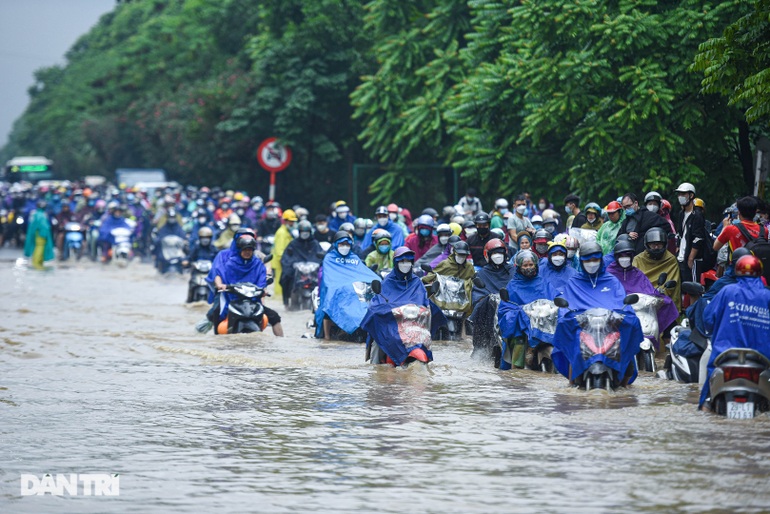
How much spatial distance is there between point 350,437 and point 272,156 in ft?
80.3

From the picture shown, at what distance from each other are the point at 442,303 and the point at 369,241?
4233 millimetres

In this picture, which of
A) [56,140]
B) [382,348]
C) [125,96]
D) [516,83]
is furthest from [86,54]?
[382,348]

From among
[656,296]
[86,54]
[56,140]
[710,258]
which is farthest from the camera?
[86,54]

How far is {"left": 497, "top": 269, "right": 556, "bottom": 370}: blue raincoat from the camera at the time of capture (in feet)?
48.2

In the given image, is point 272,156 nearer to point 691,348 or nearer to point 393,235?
point 393,235

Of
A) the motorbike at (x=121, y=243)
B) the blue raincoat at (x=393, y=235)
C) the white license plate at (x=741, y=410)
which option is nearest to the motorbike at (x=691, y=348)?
the white license plate at (x=741, y=410)

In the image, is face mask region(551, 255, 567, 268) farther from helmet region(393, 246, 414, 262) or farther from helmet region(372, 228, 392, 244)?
helmet region(372, 228, 392, 244)

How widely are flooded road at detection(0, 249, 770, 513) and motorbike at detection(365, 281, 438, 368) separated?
225 millimetres

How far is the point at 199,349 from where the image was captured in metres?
17.4

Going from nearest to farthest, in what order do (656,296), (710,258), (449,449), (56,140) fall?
1. (449,449)
2. (656,296)
3. (710,258)
4. (56,140)

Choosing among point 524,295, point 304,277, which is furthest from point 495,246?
point 304,277

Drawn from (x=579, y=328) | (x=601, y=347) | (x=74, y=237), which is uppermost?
(x=74, y=237)

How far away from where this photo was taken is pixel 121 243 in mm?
37062

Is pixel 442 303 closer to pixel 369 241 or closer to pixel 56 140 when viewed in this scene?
pixel 369 241
